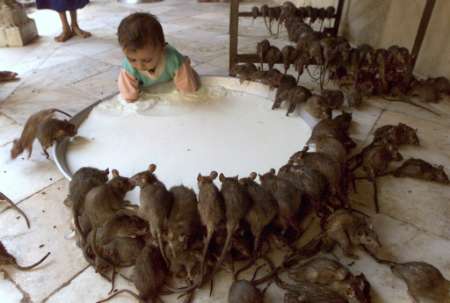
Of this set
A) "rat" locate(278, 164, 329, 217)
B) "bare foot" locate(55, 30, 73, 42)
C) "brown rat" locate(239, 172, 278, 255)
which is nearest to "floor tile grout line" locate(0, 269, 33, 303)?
"brown rat" locate(239, 172, 278, 255)

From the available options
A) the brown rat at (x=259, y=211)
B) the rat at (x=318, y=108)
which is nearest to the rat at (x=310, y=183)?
the brown rat at (x=259, y=211)

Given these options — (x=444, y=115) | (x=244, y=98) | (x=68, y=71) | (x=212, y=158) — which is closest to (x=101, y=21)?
(x=68, y=71)

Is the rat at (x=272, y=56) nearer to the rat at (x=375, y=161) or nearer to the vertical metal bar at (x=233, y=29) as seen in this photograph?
the vertical metal bar at (x=233, y=29)

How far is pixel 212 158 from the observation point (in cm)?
238

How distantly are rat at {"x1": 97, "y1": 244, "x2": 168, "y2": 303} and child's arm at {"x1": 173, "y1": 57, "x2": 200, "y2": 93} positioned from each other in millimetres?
1781

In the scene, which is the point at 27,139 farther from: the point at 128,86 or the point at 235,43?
the point at 235,43

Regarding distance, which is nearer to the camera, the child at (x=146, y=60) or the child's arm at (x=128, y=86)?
the child at (x=146, y=60)

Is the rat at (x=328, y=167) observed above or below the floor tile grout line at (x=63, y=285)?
above

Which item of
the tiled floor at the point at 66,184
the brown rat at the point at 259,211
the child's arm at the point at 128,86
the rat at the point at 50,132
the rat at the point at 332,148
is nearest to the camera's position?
the brown rat at the point at 259,211

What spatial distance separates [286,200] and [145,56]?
156cm

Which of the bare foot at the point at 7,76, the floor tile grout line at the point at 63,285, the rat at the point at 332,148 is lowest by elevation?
the floor tile grout line at the point at 63,285

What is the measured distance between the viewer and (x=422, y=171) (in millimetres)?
2283

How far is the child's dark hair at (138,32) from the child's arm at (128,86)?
45cm

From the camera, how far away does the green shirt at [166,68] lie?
9.91ft
